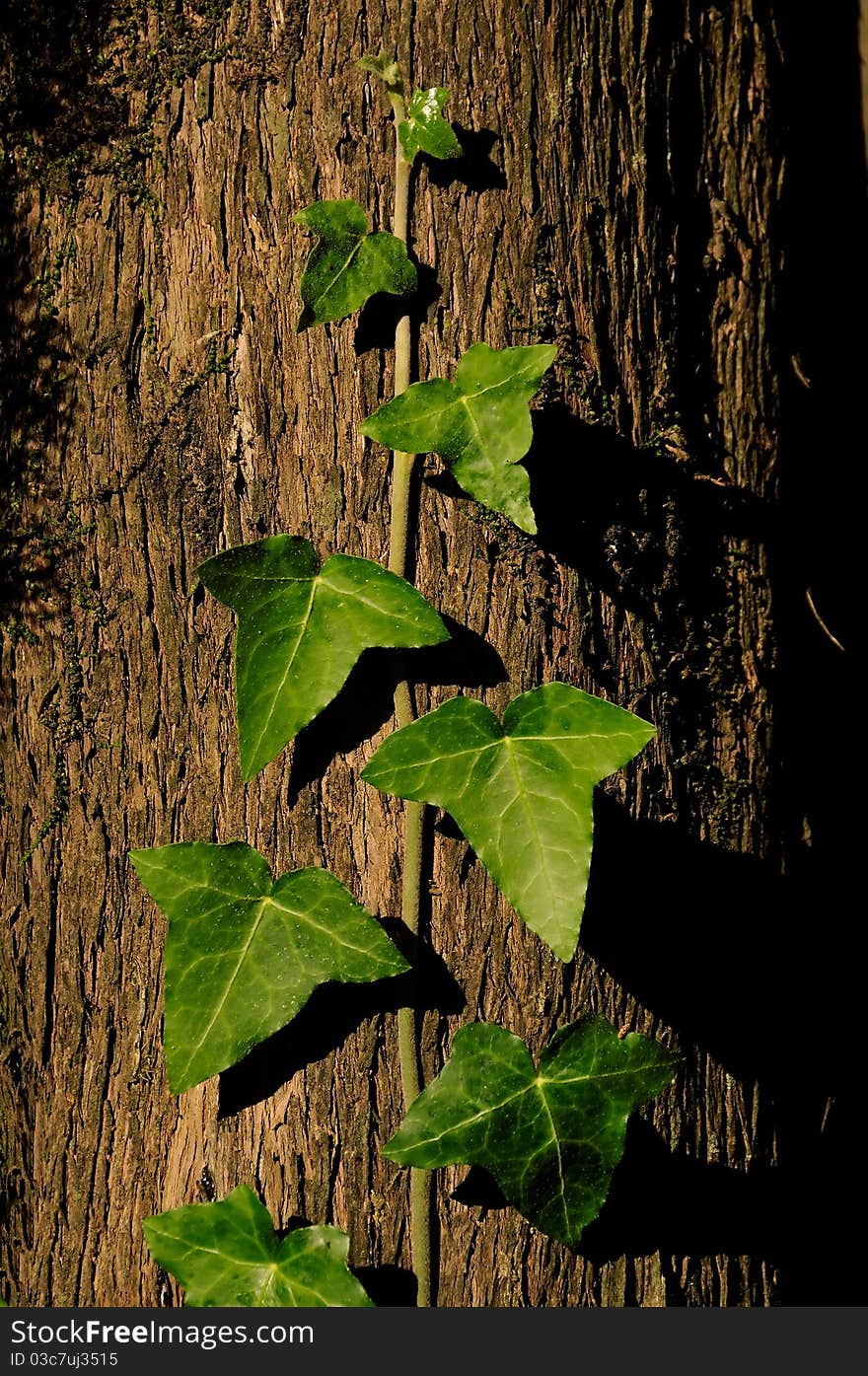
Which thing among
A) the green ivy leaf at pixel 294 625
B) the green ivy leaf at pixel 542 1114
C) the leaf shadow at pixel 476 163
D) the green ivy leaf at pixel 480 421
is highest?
the leaf shadow at pixel 476 163

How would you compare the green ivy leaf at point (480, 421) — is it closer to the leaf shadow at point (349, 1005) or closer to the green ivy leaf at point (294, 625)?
the green ivy leaf at point (294, 625)

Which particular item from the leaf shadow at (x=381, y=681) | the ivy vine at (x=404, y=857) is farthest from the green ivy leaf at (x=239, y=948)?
the leaf shadow at (x=381, y=681)

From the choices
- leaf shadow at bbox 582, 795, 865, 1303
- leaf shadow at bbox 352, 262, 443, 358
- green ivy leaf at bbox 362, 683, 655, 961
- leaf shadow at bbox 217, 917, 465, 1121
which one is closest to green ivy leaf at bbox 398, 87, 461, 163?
leaf shadow at bbox 352, 262, 443, 358

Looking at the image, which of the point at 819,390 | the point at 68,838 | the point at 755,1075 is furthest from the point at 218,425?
the point at 755,1075

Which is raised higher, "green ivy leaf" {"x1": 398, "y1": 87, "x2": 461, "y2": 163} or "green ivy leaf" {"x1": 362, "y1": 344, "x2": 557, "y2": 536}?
"green ivy leaf" {"x1": 398, "y1": 87, "x2": 461, "y2": 163}

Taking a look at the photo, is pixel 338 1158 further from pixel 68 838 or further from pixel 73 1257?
pixel 68 838

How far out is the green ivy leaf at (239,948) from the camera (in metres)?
0.86

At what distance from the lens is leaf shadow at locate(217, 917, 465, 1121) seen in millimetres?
917

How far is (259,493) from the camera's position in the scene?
38.2 inches

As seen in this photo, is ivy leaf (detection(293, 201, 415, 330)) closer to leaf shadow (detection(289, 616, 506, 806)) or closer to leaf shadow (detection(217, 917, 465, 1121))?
leaf shadow (detection(289, 616, 506, 806))

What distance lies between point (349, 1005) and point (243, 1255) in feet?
0.83

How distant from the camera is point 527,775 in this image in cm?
84

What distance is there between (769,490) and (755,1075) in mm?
636

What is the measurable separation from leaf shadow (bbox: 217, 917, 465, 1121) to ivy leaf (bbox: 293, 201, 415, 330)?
2.04ft
